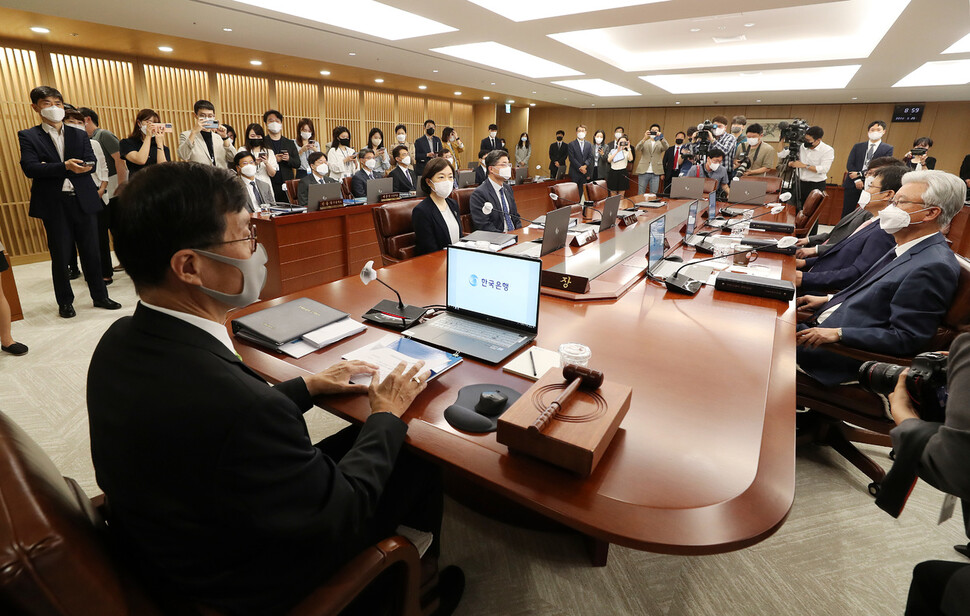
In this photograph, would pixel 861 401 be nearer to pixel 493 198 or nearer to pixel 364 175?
pixel 493 198

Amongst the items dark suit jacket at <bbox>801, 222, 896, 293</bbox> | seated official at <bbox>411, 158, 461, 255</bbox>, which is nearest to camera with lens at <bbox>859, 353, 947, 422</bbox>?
dark suit jacket at <bbox>801, 222, 896, 293</bbox>

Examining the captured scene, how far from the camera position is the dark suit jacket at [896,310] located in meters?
1.70

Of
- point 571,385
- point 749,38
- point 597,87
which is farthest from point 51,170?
point 597,87

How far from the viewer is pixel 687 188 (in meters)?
5.49

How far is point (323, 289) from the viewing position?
204cm

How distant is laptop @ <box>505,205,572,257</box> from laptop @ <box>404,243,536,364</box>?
977 millimetres

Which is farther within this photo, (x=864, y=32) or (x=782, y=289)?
(x=864, y=32)

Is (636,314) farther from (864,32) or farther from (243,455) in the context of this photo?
(864,32)

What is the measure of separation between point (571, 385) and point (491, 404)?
0.20 m

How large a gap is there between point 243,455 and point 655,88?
10.1 m

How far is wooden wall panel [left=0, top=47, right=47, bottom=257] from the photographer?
5105 mm

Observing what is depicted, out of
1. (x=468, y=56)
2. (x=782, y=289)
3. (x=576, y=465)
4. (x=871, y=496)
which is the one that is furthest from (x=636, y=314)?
(x=468, y=56)

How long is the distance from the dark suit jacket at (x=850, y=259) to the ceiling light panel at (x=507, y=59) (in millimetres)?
4270

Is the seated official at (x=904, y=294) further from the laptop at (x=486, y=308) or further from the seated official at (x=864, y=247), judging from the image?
the laptop at (x=486, y=308)
